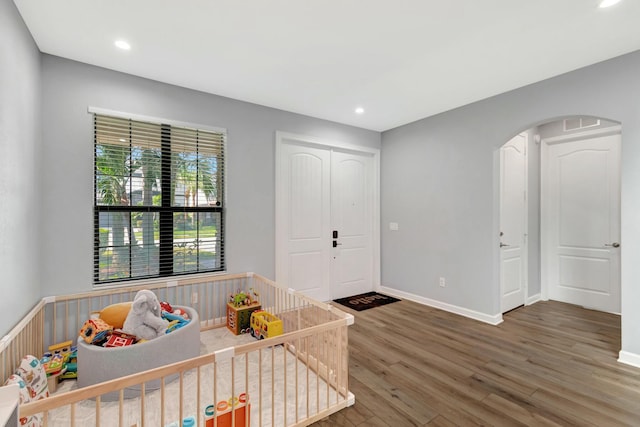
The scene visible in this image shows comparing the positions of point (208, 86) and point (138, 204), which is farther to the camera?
point (208, 86)

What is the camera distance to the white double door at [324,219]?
3.86 meters

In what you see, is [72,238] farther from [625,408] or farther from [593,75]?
[593,75]

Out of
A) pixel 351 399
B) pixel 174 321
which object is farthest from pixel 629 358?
pixel 174 321

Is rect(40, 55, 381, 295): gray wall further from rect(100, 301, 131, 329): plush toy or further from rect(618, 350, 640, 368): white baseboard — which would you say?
rect(618, 350, 640, 368): white baseboard

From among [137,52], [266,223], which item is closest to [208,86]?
[137,52]

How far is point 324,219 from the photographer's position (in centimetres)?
424

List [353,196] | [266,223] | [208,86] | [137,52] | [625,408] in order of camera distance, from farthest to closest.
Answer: [353,196] < [266,223] < [208,86] < [137,52] < [625,408]

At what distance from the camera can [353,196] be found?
4.59 m

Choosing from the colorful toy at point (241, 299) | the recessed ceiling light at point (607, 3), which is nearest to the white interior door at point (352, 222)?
the colorful toy at point (241, 299)

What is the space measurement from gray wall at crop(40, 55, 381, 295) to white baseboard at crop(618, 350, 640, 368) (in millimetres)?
3407

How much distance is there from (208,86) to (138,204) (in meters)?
1.40

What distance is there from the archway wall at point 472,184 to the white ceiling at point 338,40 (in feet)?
0.79

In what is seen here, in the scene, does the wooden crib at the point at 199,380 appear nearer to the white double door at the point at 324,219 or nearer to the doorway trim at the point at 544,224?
the white double door at the point at 324,219

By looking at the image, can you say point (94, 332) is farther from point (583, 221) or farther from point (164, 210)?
point (583, 221)
